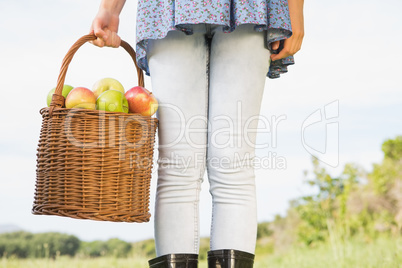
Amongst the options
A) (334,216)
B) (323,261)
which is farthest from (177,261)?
(334,216)

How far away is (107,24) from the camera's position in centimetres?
155

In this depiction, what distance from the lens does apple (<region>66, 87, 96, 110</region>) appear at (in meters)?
1.36

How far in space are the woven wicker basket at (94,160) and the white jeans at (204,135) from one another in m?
0.08

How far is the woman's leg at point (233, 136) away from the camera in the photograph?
139 cm

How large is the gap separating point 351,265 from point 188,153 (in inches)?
71.5

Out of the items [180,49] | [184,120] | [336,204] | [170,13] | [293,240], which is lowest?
[293,240]

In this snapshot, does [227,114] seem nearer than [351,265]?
Yes

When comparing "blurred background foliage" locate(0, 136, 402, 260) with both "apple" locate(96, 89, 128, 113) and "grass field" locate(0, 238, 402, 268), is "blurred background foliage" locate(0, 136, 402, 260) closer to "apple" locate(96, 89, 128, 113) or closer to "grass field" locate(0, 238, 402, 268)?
"grass field" locate(0, 238, 402, 268)

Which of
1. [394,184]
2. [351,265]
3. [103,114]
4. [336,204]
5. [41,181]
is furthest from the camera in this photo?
[394,184]

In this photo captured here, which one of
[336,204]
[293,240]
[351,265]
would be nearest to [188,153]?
[351,265]

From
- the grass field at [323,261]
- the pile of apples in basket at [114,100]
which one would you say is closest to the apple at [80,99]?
the pile of apples in basket at [114,100]

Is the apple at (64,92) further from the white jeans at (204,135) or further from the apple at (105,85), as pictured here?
the white jeans at (204,135)

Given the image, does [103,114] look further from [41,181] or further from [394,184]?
[394,184]

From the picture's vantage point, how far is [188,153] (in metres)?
1.37
